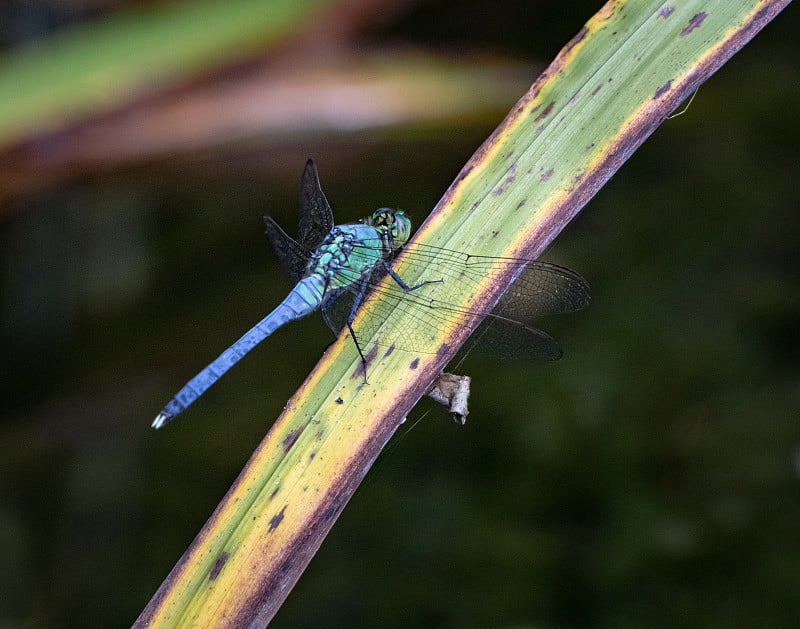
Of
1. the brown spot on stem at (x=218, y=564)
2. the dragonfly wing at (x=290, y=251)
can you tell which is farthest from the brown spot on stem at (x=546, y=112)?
the dragonfly wing at (x=290, y=251)

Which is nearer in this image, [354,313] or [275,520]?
[275,520]

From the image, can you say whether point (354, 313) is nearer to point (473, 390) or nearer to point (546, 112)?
point (546, 112)

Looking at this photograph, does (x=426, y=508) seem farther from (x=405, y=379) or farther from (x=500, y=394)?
(x=405, y=379)

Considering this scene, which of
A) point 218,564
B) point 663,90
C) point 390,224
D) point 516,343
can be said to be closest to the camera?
point 218,564

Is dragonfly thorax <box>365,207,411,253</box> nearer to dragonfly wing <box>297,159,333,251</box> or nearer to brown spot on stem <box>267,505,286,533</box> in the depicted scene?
dragonfly wing <box>297,159,333,251</box>

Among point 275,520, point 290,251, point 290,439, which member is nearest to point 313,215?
point 290,251
